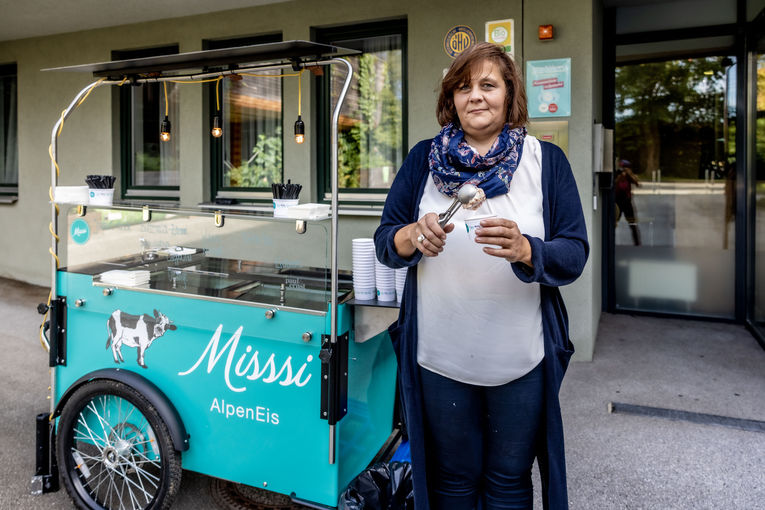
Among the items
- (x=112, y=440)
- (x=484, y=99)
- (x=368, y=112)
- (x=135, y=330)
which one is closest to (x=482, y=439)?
(x=484, y=99)

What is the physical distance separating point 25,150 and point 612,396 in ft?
23.2

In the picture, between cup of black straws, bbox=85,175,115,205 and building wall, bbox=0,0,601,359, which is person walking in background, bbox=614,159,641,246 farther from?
cup of black straws, bbox=85,175,115,205

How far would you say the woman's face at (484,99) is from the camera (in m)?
1.66

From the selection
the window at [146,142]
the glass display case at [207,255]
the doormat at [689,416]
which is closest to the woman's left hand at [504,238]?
the glass display case at [207,255]

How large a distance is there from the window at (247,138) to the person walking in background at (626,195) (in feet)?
11.4

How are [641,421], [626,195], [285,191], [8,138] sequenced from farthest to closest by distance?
1. [8,138]
2. [626,195]
3. [641,421]
4. [285,191]

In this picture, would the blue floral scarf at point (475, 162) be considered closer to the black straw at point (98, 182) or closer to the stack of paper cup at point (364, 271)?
the stack of paper cup at point (364, 271)

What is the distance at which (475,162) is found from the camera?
5.33ft

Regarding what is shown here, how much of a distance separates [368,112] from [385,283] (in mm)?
3540

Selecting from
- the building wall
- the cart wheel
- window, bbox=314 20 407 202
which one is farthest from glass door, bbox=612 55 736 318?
the cart wheel

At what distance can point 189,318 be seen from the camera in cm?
240

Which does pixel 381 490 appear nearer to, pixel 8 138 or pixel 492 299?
pixel 492 299

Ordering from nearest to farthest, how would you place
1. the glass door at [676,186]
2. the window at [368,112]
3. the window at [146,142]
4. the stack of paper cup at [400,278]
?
the stack of paper cup at [400,278]
the window at [368,112]
the glass door at [676,186]
the window at [146,142]

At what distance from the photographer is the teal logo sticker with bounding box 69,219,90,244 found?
2639 mm
